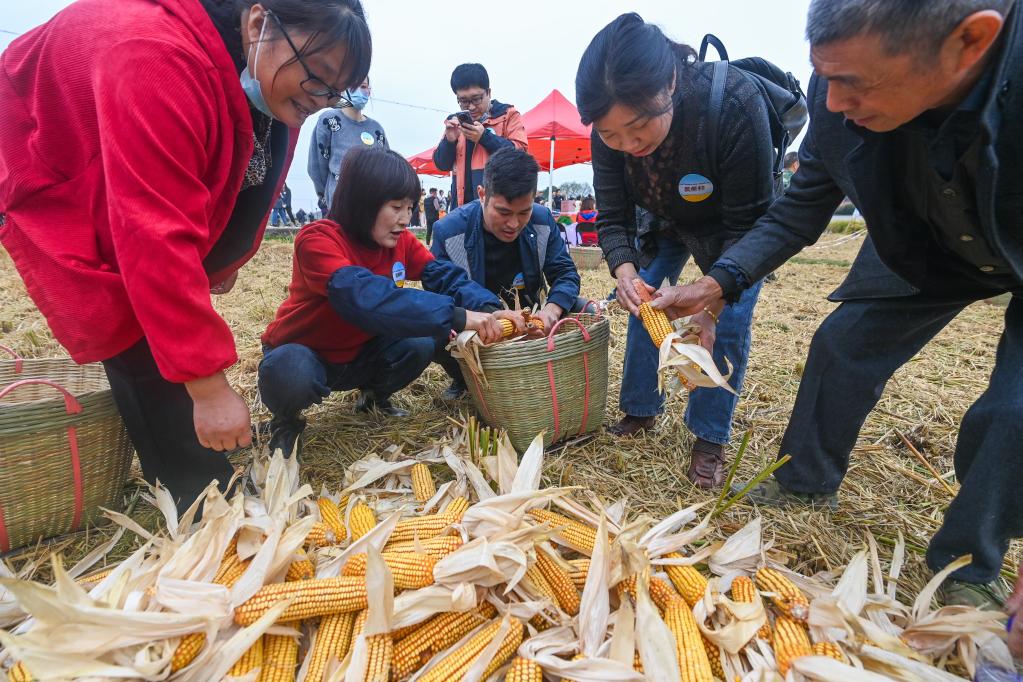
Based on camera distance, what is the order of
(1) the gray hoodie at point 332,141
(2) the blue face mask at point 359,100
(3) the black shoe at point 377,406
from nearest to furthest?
1. (3) the black shoe at point 377,406
2. (2) the blue face mask at point 359,100
3. (1) the gray hoodie at point 332,141

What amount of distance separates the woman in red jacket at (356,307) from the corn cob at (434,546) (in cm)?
89

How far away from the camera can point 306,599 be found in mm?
1300

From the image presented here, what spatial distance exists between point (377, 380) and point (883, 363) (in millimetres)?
2250

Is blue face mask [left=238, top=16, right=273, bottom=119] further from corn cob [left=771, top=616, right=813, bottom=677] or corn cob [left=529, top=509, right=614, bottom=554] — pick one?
corn cob [left=771, top=616, right=813, bottom=677]

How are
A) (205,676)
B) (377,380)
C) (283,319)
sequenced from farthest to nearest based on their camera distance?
(377,380) → (283,319) → (205,676)

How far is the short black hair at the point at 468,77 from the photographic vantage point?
4.75 metres

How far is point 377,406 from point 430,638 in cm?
186

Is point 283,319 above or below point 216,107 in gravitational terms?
below

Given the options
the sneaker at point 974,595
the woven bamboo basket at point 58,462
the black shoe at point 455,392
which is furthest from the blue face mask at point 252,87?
the sneaker at point 974,595

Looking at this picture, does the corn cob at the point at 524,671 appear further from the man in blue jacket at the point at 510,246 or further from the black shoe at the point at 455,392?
the black shoe at the point at 455,392

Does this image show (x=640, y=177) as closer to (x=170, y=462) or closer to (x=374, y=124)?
(x=170, y=462)

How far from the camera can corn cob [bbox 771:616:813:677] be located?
1.27 meters

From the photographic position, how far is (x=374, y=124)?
506cm

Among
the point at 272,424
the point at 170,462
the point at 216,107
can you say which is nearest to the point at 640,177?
the point at 216,107
